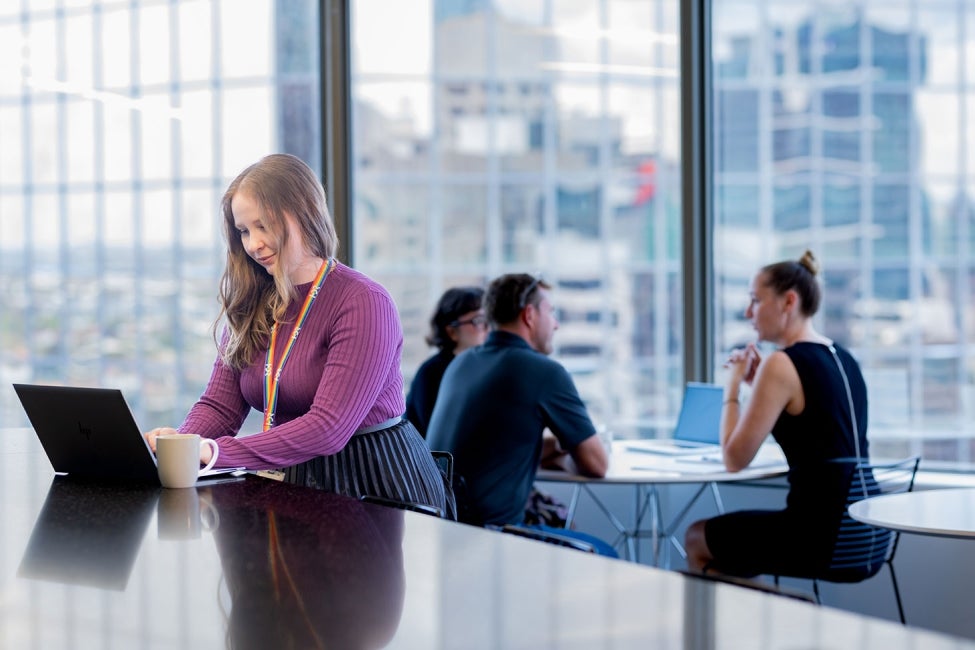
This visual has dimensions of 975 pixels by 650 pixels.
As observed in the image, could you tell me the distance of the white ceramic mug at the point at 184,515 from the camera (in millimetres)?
1645

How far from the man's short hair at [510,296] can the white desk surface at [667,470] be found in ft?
1.77

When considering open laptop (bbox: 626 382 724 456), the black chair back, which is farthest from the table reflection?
open laptop (bbox: 626 382 724 456)

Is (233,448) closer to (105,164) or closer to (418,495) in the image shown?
(418,495)

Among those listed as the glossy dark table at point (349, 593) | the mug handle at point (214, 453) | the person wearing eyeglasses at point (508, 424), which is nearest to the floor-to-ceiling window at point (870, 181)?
the person wearing eyeglasses at point (508, 424)

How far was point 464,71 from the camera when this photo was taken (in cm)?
538

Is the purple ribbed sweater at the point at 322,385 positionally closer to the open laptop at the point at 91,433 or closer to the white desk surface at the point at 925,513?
the open laptop at the point at 91,433

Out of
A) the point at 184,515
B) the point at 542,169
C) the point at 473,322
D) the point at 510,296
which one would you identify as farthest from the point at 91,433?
the point at 542,169

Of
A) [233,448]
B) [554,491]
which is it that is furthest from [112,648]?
[554,491]

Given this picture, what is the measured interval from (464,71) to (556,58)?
48cm

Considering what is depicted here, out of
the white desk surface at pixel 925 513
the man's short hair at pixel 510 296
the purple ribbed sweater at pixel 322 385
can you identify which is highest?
the man's short hair at pixel 510 296

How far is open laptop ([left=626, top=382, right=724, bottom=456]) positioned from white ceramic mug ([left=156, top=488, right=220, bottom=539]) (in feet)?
8.31

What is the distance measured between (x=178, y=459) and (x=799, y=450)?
7.27 ft

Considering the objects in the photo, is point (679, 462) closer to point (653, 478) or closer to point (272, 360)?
point (653, 478)

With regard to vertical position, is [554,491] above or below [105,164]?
below
